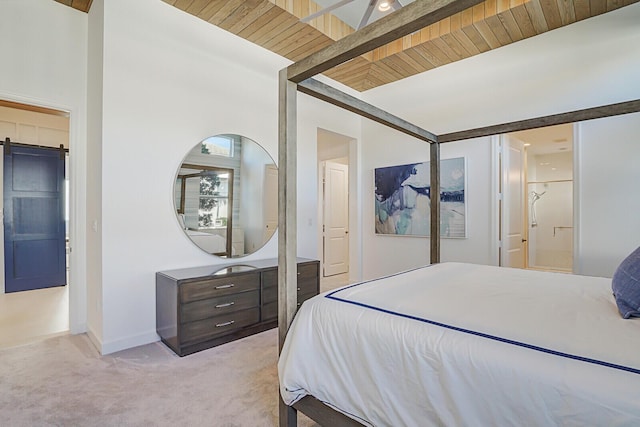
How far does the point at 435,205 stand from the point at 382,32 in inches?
79.3

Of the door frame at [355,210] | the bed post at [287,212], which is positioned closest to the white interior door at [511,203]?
the door frame at [355,210]

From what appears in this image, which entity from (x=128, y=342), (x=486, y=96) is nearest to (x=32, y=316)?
(x=128, y=342)

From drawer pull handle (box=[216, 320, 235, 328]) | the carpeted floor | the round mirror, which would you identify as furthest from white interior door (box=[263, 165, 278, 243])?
the carpeted floor

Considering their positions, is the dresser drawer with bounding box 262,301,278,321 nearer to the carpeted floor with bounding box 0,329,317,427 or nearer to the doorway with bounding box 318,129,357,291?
the carpeted floor with bounding box 0,329,317,427

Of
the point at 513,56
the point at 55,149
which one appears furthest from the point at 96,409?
the point at 513,56

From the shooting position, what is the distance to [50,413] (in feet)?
6.21

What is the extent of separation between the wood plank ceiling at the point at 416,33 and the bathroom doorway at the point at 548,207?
370 cm

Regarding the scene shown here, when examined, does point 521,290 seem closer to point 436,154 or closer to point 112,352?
point 436,154

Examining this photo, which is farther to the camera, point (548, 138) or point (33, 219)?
point (548, 138)

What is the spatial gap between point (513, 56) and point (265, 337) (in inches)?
156

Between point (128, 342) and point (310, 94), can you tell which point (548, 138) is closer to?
point (310, 94)

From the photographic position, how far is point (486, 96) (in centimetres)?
387

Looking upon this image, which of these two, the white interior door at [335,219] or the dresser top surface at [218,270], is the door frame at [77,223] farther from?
the white interior door at [335,219]

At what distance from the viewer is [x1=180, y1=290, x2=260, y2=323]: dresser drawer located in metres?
2.66
